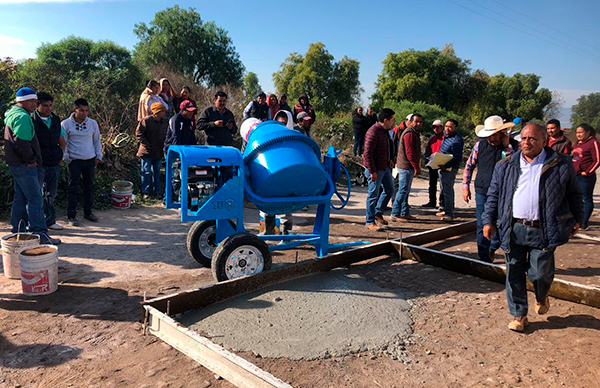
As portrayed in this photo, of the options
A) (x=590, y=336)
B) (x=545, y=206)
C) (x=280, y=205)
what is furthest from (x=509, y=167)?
(x=280, y=205)

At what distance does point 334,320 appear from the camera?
4078 millimetres

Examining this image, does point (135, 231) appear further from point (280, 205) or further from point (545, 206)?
point (545, 206)

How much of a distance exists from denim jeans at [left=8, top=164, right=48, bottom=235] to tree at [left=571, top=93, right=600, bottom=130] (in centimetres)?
6189

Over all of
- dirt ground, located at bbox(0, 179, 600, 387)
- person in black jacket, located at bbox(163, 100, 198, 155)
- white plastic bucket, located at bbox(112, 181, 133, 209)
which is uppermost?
person in black jacket, located at bbox(163, 100, 198, 155)

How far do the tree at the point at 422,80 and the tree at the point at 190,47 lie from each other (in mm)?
13232

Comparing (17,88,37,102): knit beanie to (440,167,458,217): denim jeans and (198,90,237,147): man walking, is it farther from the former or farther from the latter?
(440,167,458,217): denim jeans

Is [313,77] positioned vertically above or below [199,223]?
above

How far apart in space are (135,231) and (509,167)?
222 inches

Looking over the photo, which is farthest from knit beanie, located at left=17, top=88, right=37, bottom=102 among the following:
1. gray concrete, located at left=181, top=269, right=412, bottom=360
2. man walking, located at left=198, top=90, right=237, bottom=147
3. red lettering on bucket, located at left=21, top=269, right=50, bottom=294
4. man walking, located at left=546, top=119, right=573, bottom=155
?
man walking, located at left=546, top=119, right=573, bottom=155

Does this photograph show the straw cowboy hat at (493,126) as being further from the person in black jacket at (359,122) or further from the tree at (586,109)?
the tree at (586,109)

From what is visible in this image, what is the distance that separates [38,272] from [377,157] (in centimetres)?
534

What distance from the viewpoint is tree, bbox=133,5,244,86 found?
39344 mm

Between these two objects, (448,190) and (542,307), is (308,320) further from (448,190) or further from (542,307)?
(448,190)

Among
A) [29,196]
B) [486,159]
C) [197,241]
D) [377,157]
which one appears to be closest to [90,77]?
[29,196]
